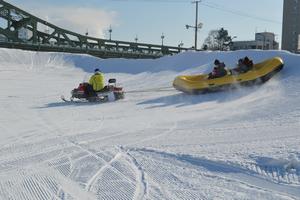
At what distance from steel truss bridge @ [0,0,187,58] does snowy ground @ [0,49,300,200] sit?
37.0m

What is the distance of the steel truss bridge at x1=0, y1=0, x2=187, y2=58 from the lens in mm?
53041

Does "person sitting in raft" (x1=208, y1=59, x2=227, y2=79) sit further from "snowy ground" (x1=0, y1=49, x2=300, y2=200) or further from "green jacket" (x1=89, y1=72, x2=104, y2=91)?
"green jacket" (x1=89, y1=72, x2=104, y2=91)

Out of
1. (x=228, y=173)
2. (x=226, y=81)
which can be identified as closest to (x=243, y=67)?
(x=226, y=81)

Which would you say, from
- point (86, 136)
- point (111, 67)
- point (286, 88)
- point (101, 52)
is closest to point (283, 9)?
point (101, 52)

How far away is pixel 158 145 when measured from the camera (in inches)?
294

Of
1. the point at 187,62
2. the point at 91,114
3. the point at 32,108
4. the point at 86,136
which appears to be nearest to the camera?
the point at 86,136

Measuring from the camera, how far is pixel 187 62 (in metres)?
23.4

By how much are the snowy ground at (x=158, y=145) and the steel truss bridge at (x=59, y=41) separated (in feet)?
121

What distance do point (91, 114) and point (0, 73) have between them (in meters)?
17.5

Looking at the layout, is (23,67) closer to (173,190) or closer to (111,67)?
(111,67)

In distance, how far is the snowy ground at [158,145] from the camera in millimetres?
5223

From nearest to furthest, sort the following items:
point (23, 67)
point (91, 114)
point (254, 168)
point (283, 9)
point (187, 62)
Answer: point (254, 168), point (91, 114), point (187, 62), point (23, 67), point (283, 9)

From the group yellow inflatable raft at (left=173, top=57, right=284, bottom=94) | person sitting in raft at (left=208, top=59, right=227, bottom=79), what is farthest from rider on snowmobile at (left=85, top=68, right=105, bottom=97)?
person sitting in raft at (left=208, top=59, right=227, bottom=79)

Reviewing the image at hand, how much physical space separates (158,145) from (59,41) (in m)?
57.2
